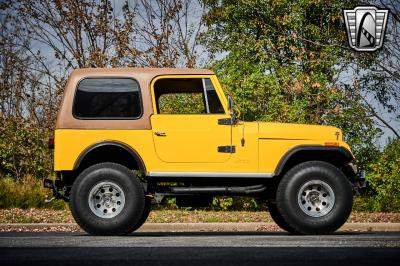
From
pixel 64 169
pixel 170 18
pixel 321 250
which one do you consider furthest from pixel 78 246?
pixel 170 18

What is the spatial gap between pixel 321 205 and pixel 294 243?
5.56 feet

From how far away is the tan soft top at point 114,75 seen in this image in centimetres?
1064

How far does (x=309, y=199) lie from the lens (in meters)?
10.6

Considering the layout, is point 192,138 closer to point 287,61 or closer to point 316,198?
point 316,198

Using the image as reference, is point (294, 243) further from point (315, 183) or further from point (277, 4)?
point (277, 4)

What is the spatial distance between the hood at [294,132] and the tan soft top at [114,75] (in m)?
1.19

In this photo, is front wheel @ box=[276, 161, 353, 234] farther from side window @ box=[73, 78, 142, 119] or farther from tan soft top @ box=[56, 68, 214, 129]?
side window @ box=[73, 78, 142, 119]

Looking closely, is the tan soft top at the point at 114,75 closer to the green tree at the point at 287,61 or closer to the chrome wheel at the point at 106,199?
the chrome wheel at the point at 106,199

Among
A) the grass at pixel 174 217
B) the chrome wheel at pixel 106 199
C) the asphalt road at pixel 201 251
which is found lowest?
the grass at pixel 174 217

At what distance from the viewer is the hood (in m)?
10.6

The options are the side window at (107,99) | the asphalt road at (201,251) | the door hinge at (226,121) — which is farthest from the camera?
the side window at (107,99)

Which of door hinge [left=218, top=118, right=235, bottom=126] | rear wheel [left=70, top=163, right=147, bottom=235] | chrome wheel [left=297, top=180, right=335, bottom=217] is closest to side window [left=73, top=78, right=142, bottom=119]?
rear wheel [left=70, top=163, right=147, bottom=235]

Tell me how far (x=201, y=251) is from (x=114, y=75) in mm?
3722

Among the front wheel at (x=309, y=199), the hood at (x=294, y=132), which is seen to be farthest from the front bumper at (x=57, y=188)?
the front wheel at (x=309, y=199)
